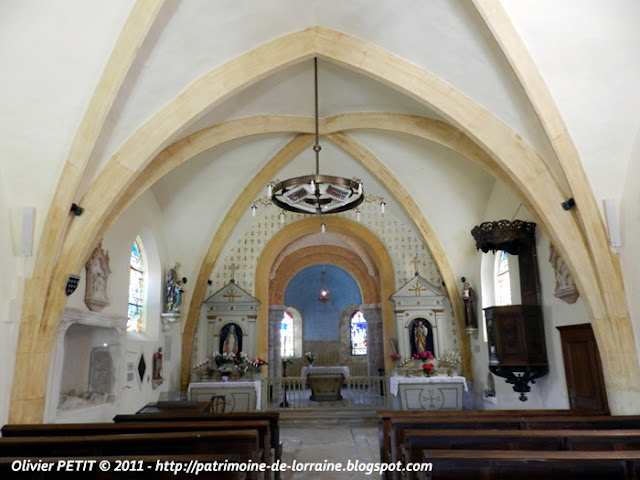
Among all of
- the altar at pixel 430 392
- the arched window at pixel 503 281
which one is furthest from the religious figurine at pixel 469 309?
the altar at pixel 430 392

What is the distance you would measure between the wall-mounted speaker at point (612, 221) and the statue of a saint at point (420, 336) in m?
6.56

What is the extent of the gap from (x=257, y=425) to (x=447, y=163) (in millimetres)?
7441

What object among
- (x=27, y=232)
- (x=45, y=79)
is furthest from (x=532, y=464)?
(x=45, y=79)

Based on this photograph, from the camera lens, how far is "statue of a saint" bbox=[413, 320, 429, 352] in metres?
12.3

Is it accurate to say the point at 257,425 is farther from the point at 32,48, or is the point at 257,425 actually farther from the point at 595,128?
the point at 595,128

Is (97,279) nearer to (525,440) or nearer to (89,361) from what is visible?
(89,361)

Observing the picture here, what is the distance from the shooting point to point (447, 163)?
10.8 meters

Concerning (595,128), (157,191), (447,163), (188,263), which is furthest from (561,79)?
(188,263)

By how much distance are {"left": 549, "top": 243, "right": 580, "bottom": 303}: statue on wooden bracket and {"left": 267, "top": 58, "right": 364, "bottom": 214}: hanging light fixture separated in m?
3.35

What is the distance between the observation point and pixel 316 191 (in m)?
7.49

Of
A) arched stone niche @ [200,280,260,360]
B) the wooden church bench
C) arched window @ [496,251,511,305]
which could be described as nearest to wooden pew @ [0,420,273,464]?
the wooden church bench

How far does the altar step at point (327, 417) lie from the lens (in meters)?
11.5

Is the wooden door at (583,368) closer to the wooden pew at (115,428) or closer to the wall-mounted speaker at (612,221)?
the wall-mounted speaker at (612,221)

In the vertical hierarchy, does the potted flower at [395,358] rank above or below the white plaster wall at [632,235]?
below
